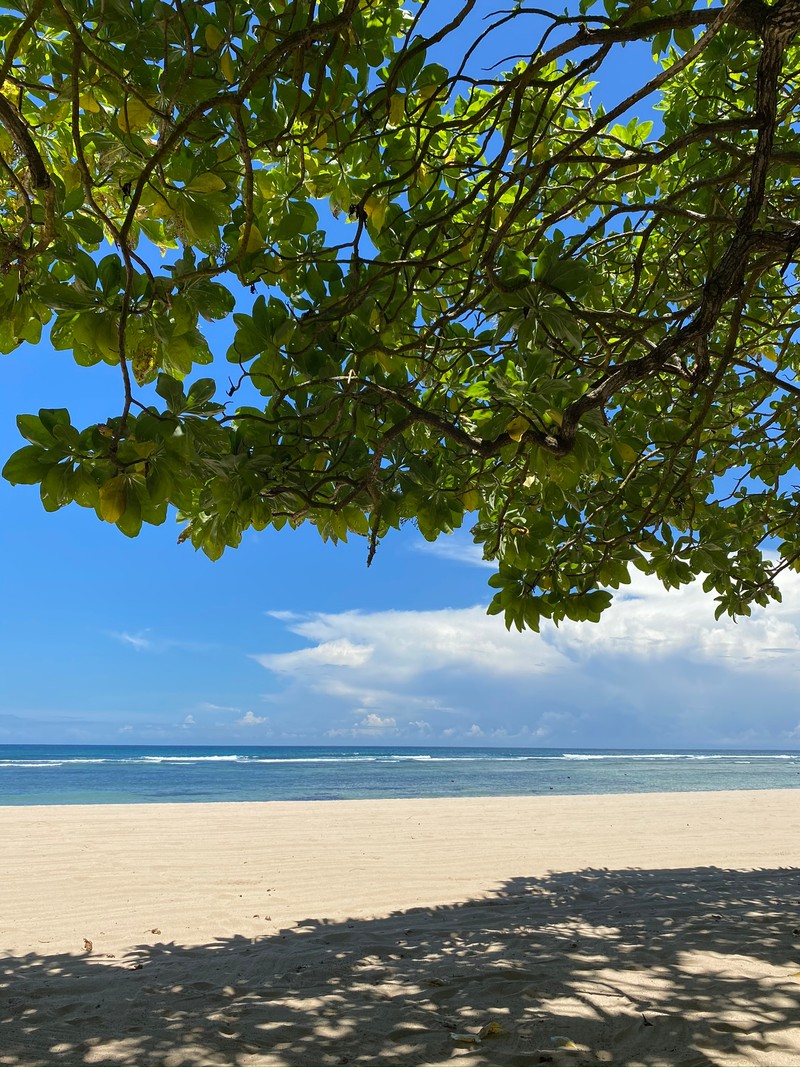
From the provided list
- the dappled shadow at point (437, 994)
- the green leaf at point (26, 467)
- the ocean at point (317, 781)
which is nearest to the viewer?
the green leaf at point (26, 467)

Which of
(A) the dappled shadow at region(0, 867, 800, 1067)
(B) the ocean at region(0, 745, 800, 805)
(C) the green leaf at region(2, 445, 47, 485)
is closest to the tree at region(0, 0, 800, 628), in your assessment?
(C) the green leaf at region(2, 445, 47, 485)

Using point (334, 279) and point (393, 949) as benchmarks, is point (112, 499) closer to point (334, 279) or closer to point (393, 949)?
point (334, 279)

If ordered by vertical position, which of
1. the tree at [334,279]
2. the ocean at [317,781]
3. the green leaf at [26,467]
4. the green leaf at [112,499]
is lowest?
the ocean at [317,781]

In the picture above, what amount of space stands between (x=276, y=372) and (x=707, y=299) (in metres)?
1.14

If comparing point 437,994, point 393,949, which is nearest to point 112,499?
point 437,994

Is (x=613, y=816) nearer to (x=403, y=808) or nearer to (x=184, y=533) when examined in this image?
(x=403, y=808)

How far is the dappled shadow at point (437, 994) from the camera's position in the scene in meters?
2.74

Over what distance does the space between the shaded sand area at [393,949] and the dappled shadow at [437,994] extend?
13 millimetres

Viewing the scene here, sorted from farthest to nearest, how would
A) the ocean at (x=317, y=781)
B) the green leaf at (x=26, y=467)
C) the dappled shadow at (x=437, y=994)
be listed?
the ocean at (x=317, y=781), the dappled shadow at (x=437, y=994), the green leaf at (x=26, y=467)

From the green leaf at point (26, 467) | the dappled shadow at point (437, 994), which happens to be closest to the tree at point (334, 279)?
the green leaf at point (26, 467)

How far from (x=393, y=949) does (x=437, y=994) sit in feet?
3.48

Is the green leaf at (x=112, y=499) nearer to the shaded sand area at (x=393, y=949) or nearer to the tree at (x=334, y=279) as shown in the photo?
the tree at (x=334, y=279)

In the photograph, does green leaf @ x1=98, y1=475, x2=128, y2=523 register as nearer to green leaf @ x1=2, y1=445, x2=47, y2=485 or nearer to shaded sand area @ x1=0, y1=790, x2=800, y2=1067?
green leaf @ x1=2, y1=445, x2=47, y2=485

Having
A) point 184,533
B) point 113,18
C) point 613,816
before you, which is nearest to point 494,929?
point 184,533
